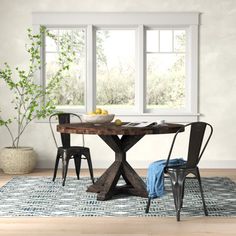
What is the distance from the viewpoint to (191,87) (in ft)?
25.2

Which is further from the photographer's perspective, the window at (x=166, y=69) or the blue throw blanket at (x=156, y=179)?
the window at (x=166, y=69)

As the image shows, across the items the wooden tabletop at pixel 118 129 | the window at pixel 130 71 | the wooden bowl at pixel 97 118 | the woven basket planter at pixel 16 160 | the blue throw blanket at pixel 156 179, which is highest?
the window at pixel 130 71

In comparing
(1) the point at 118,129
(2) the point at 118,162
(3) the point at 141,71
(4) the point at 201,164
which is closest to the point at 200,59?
(3) the point at 141,71

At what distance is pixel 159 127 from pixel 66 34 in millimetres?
3070

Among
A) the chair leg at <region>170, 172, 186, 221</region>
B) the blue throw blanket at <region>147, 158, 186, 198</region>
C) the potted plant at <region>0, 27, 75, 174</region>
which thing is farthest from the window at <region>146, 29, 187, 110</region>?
the chair leg at <region>170, 172, 186, 221</region>

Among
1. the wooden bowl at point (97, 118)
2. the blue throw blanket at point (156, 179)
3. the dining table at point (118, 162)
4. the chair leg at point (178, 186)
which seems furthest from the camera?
the wooden bowl at point (97, 118)

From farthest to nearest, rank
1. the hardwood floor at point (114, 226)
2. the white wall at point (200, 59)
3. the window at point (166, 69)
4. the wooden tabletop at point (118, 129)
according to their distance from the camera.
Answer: the window at point (166, 69)
the white wall at point (200, 59)
the wooden tabletop at point (118, 129)
the hardwood floor at point (114, 226)

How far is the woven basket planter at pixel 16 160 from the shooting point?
7168 mm

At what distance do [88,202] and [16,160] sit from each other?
2146mm

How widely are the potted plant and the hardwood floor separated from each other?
2666 mm

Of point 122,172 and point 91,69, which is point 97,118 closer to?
point 122,172

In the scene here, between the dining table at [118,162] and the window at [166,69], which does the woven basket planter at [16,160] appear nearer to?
the dining table at [118,162]

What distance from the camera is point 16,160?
23.5 feet

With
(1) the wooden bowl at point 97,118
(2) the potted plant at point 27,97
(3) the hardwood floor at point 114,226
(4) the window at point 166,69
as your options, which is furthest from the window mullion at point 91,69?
(3) the hardwood floor at point 114,226
